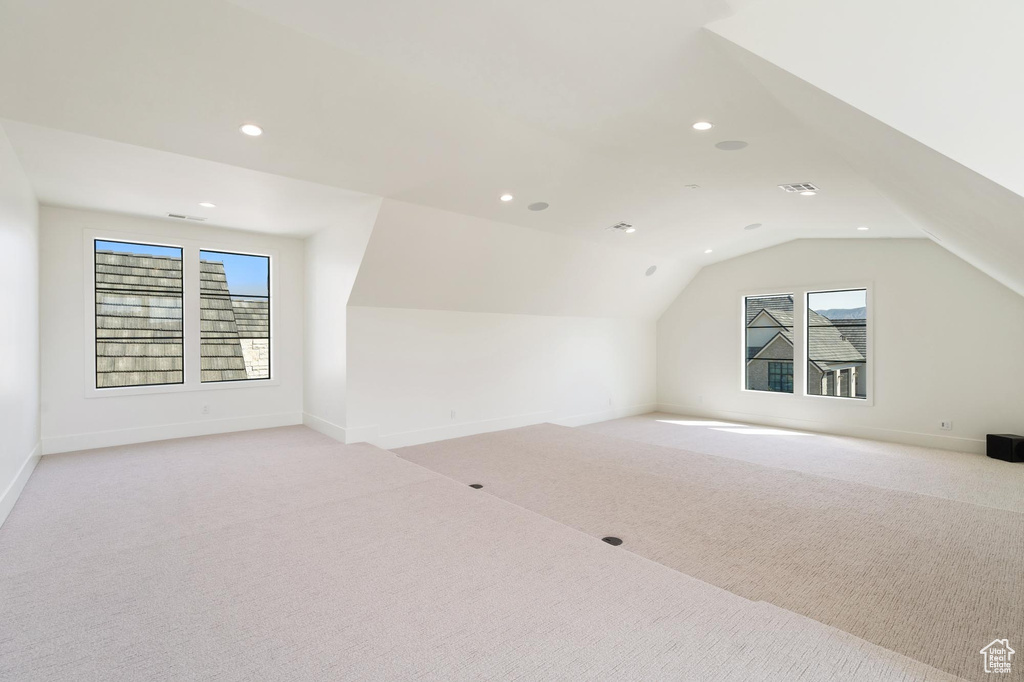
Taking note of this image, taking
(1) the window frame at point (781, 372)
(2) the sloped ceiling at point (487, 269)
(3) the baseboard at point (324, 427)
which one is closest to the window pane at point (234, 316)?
(3) the baseboard at point (324, 427)

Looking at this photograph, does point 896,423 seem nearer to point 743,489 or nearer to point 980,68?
point 743,489

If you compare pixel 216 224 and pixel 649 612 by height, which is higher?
pixel 216 224

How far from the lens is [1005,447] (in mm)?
5797

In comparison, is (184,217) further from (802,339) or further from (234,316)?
(802,339)

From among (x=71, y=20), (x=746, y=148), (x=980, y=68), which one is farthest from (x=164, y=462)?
(x=980, y=68)

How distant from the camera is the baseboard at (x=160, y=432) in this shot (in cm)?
531

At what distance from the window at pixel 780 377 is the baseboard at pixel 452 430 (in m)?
3.74

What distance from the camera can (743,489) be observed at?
4.50 m

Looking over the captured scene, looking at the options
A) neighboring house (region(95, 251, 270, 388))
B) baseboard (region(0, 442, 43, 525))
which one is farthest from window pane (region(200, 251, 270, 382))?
baseboard (region(0, 442, 43, 525))

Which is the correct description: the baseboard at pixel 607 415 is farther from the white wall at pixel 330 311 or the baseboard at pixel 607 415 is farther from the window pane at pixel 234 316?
the window pane at pixel 234 316

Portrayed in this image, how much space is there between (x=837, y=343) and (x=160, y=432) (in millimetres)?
9337

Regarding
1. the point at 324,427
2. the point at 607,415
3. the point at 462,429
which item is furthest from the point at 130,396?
the point at 607,415

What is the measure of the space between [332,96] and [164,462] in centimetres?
402

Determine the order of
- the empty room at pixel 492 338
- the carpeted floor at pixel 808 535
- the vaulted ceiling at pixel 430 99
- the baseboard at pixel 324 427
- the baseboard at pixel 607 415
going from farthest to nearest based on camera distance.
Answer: the baseboard at pixel 607 415 → the baseboard at pixel 324 427 → the carpeted floor at pixel 808 535 → the vaulted ceiling at pixel 430 99 → the empty room at pixel 492 338
